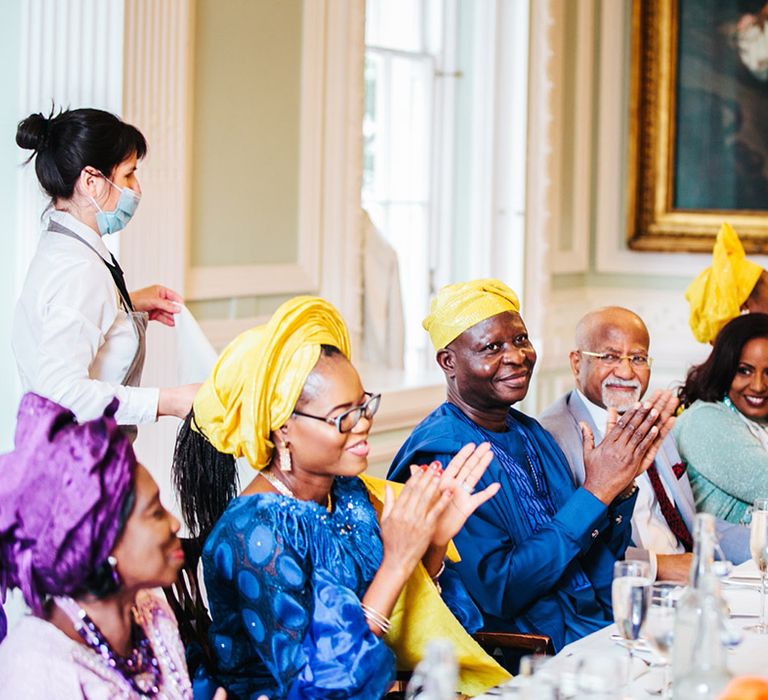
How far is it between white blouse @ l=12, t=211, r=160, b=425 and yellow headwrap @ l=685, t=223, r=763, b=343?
8.97 ft

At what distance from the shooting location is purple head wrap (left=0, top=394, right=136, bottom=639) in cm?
190

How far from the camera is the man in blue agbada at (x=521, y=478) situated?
301 centimetres

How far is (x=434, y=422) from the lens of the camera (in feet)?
10.6

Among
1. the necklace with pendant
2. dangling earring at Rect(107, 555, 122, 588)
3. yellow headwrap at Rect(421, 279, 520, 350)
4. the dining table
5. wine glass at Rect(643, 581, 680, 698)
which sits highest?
yellow headwrap at Rect(421, 279, 520, 350)

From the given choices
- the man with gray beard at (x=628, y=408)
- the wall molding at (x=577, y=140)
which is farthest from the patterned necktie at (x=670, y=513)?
the wall molding at (x=577, y=140)

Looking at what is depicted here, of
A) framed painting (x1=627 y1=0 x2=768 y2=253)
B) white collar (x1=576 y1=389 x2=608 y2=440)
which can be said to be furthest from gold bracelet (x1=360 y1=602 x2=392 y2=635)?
framed painting (x1=627 y1=0 x2=768 y2=253)

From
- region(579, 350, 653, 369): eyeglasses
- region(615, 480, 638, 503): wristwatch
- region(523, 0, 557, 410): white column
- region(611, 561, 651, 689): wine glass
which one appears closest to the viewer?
region(611, 561, 651, 689): wine glass

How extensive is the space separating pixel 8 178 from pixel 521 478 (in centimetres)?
186

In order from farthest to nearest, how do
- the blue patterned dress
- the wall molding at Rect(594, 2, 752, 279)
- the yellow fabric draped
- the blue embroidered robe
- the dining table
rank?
the wall molding at Rect(594, 2, 752, 279) → the blue embroidered robe → the yellow fabric draped → the blue patterned dress → the dining table

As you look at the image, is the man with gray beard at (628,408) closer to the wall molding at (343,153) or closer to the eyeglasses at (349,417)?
the eyeglasses at (349,417)

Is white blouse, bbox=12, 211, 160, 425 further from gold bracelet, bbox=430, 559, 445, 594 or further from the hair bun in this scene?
gold bracelet, bbox=430, 559, 445, 594

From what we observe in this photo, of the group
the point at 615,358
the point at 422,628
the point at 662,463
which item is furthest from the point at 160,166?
the point at 422,628

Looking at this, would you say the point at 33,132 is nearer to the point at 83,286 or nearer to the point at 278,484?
the point at 83,286

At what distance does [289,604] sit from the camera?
7.59 feet
